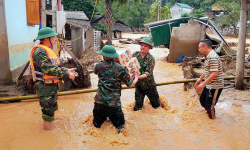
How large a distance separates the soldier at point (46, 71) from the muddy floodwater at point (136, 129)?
1.72 feet

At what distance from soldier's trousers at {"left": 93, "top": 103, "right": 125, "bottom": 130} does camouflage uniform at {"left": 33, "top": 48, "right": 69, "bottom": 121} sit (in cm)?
75

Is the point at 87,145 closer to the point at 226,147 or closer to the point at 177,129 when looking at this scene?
the point at 177,129

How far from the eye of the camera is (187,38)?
539 inches

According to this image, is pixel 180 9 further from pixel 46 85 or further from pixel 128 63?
pixel 46 85

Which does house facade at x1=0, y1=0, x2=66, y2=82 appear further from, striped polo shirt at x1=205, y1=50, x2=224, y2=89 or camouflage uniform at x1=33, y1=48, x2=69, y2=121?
striped polo shirt at x1=205, y1=50, x2=224, y2=89

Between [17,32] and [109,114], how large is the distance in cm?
597

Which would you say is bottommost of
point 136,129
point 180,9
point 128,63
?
point 136,129

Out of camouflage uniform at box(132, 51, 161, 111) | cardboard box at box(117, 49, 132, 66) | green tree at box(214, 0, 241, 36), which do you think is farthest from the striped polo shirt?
green tree at box(214, 0, 241, 36)

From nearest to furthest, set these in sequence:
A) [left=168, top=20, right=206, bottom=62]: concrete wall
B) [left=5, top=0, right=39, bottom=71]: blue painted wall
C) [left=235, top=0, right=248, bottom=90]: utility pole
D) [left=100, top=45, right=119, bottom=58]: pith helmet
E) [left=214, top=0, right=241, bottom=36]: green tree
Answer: [left=100, top=45, right=119, bottom=58]: pith helmet, [left=235, top=0, right=248, bottom=90]: utility pole, [left=5, top=0, right=39, bottom=71]: blue painted wall, [left=168, top=20, right=206, bottom=62]: concrete wall, [left=214, top=0, right=241, bottom=36]: green tree

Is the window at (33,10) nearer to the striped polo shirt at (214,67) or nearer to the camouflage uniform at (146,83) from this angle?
Result: the camouflage uniform at (146,83)

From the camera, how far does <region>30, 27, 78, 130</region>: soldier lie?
349 cm

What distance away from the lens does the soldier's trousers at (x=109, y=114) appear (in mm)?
3602

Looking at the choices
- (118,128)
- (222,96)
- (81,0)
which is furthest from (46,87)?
(81,0)

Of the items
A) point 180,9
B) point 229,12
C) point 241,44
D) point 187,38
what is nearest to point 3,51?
point 241,44
